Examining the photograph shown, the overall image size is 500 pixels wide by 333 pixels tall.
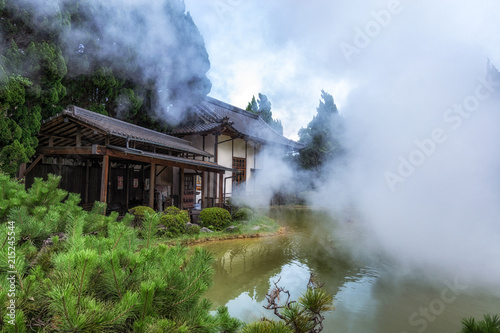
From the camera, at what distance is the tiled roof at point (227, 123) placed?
1374 centimetres

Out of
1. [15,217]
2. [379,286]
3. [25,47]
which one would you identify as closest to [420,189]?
[379,286]

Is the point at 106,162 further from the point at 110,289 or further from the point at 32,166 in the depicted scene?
the point at 110,289

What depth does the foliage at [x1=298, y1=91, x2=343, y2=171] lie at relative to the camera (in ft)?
64.9

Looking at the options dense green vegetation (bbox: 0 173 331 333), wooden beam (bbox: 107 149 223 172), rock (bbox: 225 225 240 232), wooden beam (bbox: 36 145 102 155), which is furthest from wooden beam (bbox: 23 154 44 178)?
dense green vegetation (bbox: 0 173 331 333)

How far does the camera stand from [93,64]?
996 centimetres

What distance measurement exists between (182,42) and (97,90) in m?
5.22

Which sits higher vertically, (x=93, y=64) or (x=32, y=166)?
(x=93, y=64)

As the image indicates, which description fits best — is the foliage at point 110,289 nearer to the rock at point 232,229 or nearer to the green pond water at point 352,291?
the green pond water at point 352,291

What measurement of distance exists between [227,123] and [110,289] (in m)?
11.7

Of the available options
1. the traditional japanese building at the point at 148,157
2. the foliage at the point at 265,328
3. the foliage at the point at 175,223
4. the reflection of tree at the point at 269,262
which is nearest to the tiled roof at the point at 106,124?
the traditional japanese building at the point at 148,157

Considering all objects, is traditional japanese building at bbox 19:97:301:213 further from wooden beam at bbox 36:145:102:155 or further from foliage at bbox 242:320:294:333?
foliage at bbox 242:320:294:333

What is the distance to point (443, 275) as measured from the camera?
475cm

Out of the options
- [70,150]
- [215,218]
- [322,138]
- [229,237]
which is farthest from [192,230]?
[322,138]

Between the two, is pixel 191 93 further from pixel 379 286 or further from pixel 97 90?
pixel 379 286
